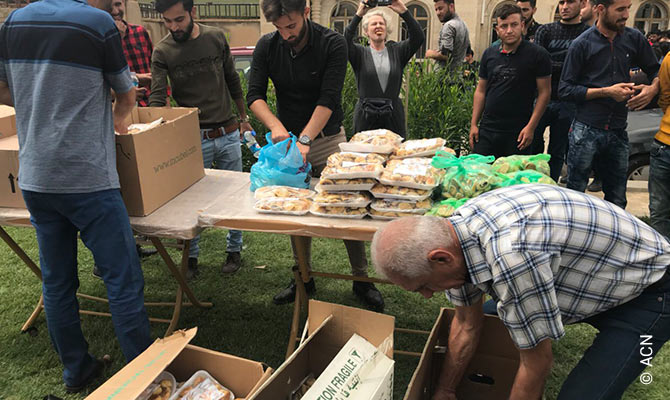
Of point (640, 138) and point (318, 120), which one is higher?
point (318, 120)

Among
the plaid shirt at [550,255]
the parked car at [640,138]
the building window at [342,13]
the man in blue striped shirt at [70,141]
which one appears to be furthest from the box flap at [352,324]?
the building window at [342,13]

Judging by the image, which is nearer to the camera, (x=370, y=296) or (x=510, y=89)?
(x=370, y=296)

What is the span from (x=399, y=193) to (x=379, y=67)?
80.3 inches

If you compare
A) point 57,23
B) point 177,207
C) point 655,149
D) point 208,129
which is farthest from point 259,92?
point 655,149

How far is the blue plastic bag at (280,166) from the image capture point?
7.61ft

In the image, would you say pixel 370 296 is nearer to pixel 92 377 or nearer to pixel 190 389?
pixel 190 389

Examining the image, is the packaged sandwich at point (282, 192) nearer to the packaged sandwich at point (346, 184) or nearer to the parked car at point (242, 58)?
the packaged sandwich at point (346, 184)

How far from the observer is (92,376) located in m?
2.38

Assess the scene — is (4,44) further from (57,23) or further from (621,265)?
(621,265)

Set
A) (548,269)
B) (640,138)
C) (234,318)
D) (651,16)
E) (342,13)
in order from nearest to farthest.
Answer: (548,269) → (234,318) → (640,138) → (651,16) → (342,13)

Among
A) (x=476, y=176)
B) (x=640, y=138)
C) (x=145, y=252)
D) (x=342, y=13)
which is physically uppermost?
(x=342, y=13)

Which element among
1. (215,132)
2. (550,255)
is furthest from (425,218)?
(215,132)

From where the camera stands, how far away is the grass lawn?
2.40 m

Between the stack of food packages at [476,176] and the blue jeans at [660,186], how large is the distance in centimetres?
135
